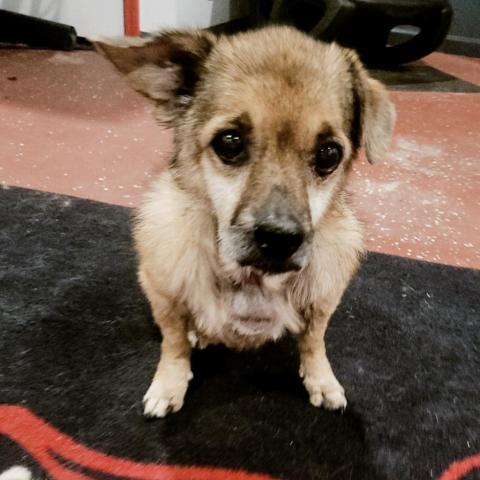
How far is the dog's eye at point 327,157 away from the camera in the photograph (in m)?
0.97

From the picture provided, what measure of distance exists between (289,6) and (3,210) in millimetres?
2706

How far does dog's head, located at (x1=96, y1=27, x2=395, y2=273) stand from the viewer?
91 centimetres

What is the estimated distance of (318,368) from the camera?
115 cm

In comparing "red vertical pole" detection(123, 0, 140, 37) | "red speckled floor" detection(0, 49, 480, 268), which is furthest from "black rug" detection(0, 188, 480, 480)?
"red vertical pole" detection(123, 0, 140, 37)

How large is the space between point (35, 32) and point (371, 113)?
3055 millimetres

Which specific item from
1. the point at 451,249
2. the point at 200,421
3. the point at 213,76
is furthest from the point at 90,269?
the point at 451,249

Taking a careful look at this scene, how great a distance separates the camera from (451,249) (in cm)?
171

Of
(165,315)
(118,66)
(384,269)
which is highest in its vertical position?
(118,66)

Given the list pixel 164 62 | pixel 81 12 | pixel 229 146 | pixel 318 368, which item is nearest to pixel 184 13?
pixel 81 12

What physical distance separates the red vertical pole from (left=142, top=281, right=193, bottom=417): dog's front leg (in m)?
2.67

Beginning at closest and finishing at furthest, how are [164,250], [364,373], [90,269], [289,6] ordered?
[164,250]
[364,373]
[90,269]
[289,6]

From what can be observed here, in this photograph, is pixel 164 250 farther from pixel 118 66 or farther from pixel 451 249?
pixel 451 249

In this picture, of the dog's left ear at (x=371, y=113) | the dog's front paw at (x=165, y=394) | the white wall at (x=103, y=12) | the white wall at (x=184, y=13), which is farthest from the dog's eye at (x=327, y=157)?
the white wall at (x=103, y=12)

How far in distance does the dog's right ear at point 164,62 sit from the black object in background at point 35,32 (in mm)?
2724
